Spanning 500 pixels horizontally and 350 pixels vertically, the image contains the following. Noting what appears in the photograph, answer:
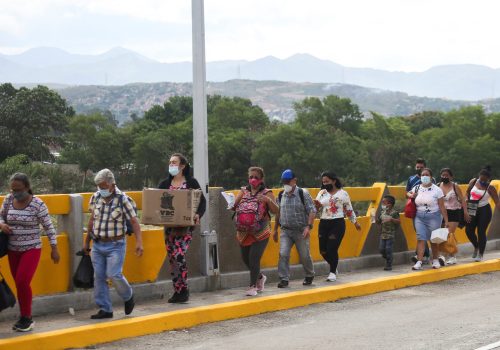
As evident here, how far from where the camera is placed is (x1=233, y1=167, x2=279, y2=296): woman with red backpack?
31.6 feet

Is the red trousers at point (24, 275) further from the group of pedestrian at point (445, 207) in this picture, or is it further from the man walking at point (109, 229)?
the group of pedestrian at point (445, 207)

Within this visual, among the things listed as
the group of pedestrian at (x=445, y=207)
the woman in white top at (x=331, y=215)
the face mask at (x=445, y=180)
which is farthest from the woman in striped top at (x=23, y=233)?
the face mask at (x=445, y=180)

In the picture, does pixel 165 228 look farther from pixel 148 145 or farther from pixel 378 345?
pixel 148 145

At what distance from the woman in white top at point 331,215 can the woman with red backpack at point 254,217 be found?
59.7 inches

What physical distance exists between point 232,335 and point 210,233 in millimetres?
2239

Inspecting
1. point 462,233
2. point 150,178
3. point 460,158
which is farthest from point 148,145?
point 462,233

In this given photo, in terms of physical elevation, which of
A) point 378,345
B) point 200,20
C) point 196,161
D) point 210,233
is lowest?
point 378,345

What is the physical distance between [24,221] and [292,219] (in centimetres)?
403

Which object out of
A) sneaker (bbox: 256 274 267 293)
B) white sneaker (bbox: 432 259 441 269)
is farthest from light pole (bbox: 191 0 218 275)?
white sneaker (bbox: 432 259 441 269)

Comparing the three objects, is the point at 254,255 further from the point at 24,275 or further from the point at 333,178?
the point at 24,275

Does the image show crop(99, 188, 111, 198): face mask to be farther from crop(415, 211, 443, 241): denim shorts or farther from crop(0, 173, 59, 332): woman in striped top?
crop(415, 211, 443, 241): denim shorts

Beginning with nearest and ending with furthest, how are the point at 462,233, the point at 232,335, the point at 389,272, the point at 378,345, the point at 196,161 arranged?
1. the point at 378,345
2. the point at 232,335
3. the point at 196,161
4. the point at 389,272
5. the point at 462,233

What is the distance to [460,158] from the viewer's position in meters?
136

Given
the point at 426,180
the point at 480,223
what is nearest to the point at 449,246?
the point at 480,223
